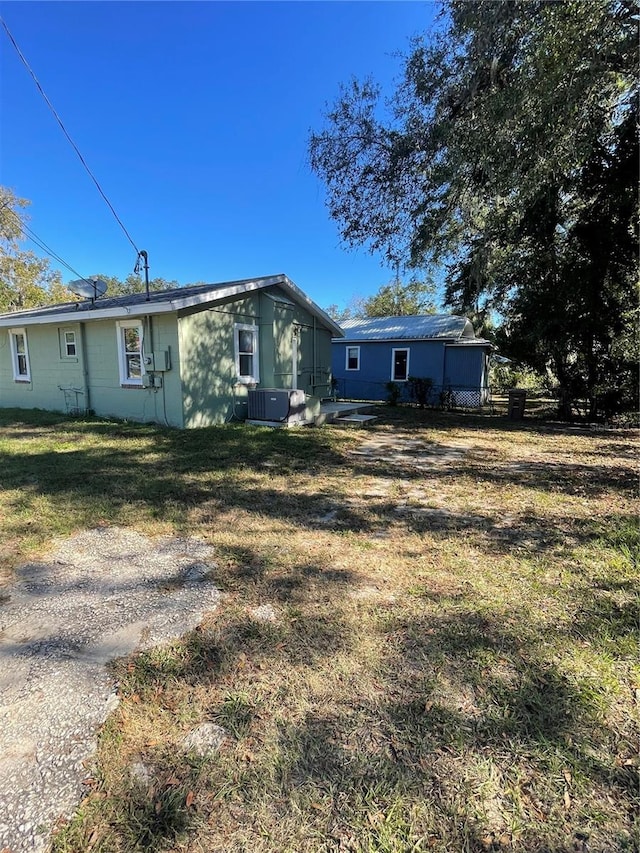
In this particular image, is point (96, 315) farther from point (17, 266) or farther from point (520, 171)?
point (17, 266)

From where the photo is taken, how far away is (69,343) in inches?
421

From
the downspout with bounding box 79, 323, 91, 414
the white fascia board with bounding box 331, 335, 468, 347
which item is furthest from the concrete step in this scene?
the downspout with bounding box 79, 323, 91, 414

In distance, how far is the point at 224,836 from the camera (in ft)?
4.59

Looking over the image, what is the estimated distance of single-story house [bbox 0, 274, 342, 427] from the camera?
878cm

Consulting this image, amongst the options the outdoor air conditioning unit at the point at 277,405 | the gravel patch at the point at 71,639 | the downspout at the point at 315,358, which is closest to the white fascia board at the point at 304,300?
the downspout at the point at 315,358

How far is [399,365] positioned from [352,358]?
2202mm

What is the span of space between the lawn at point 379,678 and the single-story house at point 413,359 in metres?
11.0

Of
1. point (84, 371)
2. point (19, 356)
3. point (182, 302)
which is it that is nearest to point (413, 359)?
point (182, 302)

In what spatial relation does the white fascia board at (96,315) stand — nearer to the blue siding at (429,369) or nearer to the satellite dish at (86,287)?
the satellite dish at (86,287)

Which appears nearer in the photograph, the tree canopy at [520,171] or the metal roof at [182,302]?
the tree canopy at [520,171]

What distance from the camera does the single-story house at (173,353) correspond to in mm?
8781

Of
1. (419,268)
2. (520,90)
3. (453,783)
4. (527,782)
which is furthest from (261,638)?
(419,268)

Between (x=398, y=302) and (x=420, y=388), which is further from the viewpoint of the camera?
(x=398, y=302)

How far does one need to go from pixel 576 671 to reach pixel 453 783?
101cm
